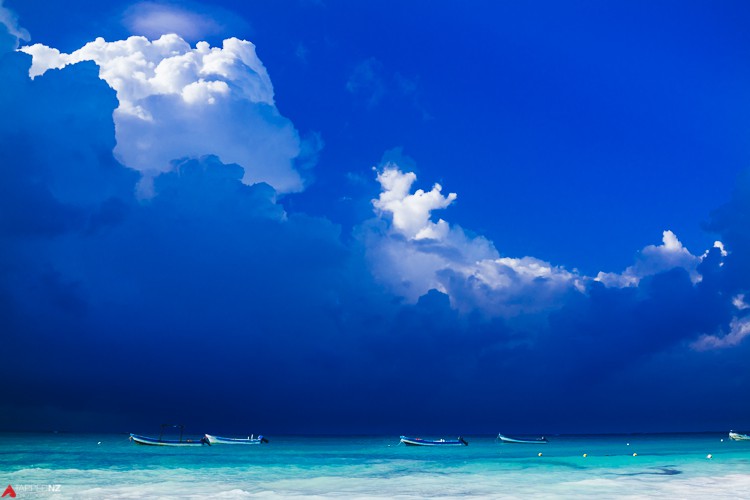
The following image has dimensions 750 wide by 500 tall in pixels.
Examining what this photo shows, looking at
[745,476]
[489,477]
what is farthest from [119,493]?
[745,476]

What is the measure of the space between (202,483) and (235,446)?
6025 cm

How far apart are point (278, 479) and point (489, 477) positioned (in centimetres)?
1390

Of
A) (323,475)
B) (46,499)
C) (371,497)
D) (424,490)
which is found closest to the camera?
(46,499)

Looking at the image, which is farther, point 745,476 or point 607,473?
point 607,473

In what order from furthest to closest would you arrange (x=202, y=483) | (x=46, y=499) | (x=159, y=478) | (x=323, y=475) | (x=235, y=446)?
(x=235, y=446) → (x=323, y=475) → (x=159, y=478) → (x=202, y=483) → (x=46, y=499)

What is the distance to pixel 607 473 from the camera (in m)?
40.2

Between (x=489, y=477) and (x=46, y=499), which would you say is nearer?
(x=46, y=499)

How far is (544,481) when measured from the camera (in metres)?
35.1

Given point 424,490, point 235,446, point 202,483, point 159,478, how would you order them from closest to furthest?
1. point 424,490
2. point 202,483
3. point 159,478
4. point 235,446

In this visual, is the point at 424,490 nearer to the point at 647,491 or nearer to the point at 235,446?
the point at 647,491

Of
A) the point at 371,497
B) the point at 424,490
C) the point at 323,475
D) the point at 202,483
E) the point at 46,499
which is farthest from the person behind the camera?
the point at 323,475

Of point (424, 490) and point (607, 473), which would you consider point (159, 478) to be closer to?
point (424, 490)

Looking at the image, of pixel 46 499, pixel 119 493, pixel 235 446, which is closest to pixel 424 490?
pixel 119 493

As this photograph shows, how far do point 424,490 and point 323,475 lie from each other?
11.7 meters
